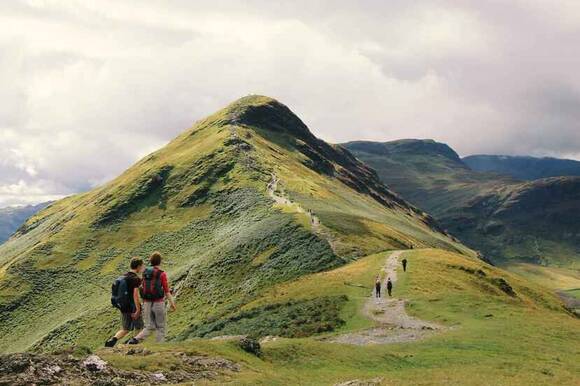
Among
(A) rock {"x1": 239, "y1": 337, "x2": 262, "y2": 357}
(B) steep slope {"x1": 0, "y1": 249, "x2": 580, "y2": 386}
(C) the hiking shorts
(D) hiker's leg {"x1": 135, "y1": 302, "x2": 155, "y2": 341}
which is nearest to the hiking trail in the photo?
(B) steep slope {"x1": 0, "y1": 249, "x2": 580, "y2": 386}

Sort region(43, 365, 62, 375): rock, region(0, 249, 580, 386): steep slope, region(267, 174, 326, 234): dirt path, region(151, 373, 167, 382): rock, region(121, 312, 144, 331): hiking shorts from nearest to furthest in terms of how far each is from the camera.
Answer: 1. region(43, 365, 62, 375): rock
2. region(151, 373, 167, 382): rock
3. region(0, 249, 580, 386): steep slope
4. region(121, 312, 144, 331): hiking shorts
5. region(267, 174, 326, 234): dirt path

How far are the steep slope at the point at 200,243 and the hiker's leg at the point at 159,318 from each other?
2470cm

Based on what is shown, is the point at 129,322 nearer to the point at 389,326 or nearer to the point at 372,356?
the point at 372,356

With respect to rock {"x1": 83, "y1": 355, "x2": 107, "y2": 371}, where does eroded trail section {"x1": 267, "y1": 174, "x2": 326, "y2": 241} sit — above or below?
above

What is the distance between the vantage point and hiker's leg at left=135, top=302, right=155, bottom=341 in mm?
25062

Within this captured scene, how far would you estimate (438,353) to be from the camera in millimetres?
35969

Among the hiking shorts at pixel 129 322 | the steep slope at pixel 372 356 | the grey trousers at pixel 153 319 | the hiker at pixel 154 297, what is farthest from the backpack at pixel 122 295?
the steep slope at pixel 372 356

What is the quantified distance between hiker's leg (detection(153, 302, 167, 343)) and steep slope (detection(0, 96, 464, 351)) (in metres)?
24.7

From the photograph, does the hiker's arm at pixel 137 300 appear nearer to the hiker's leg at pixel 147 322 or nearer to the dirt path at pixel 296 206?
the hiker's leg at pixel 147 322

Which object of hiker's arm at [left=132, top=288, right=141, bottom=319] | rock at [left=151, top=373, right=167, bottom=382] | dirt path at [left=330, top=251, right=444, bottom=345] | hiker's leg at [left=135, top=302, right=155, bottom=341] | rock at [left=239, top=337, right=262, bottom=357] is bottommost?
dirt path at [left=330, top=251, right=444, bottom=345]

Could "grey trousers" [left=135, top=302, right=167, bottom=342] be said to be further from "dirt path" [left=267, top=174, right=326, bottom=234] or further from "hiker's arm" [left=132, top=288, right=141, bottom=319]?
"dirt path" [left=267, top=174, right=326, bottom=234]

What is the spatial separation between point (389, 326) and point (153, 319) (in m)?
27.2

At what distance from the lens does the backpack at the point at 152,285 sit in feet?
80.8

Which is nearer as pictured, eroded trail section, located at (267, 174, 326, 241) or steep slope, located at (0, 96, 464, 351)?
steep slope, located at (0, 96, 464, 351)
